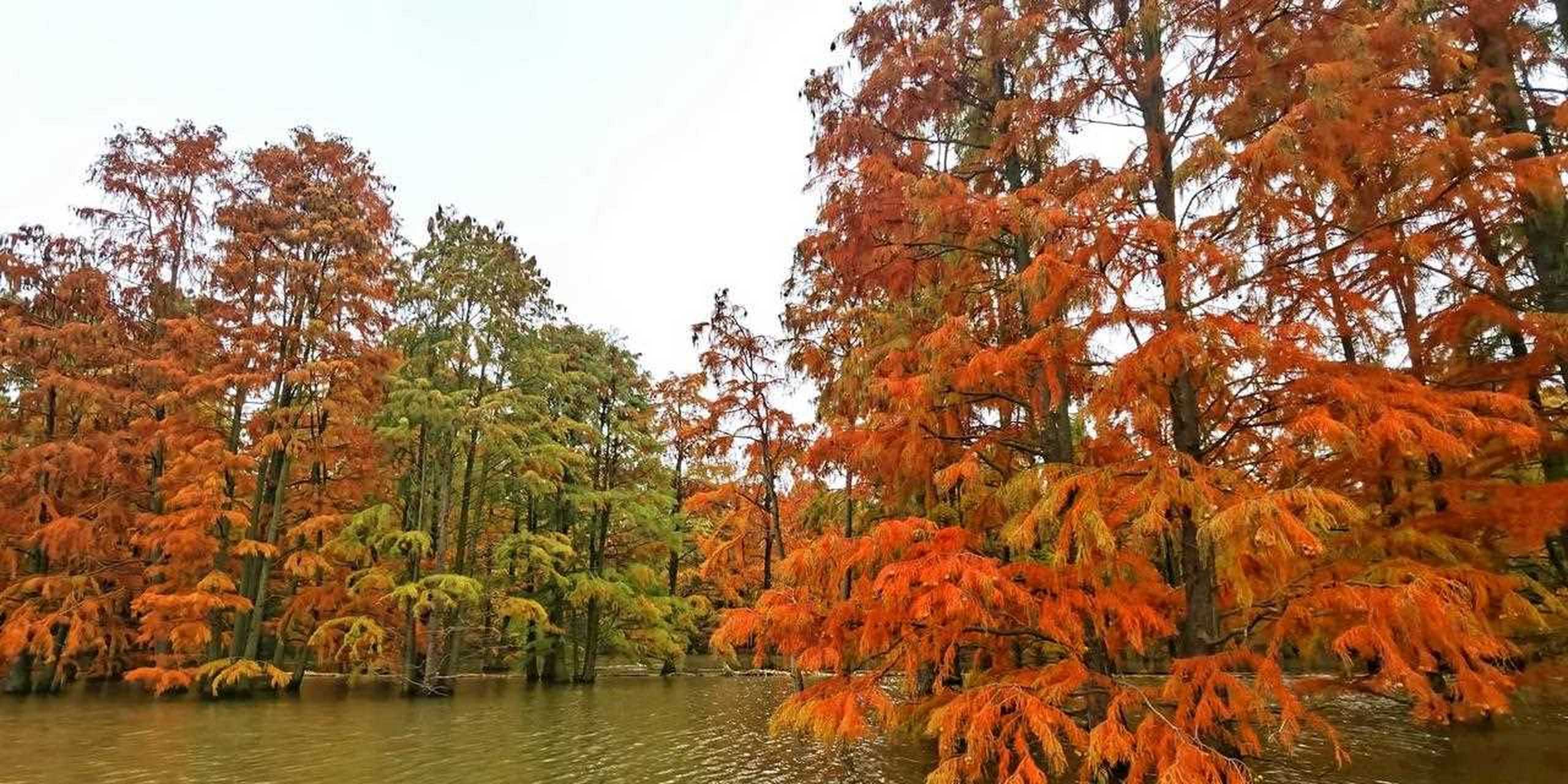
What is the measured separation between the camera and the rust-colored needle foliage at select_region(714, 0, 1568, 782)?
5977 mm

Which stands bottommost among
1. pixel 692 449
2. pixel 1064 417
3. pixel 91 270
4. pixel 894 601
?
pixel 894 601

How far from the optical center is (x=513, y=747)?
13523 millimetres

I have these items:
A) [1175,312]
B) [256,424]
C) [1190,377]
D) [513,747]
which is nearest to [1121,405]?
[1190,377]

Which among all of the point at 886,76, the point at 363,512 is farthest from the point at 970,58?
the point at 363,512

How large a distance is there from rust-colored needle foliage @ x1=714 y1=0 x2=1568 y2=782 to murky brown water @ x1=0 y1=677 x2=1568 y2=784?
2.48 meters

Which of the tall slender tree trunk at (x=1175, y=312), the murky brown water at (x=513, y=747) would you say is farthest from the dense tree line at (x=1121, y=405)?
the murky brown water at (x=513, y=747)

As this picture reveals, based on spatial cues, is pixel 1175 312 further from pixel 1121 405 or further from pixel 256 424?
pixel 256 424

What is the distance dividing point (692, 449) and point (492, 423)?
6.27 m

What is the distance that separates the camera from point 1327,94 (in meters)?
5.88

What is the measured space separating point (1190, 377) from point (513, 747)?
12.4m

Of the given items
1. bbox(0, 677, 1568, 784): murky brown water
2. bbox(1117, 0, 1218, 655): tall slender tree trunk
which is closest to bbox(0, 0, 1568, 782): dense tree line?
bbox(1117, 0, 1218, 655): tall slender tree trunk

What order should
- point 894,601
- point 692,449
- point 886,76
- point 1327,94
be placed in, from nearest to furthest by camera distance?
point 1327,94
point 894,601
point 886,76
point 692,449

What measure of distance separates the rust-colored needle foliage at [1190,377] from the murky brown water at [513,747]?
248 cm

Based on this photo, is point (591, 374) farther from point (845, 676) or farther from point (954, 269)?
point (845, 676)
